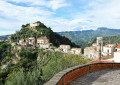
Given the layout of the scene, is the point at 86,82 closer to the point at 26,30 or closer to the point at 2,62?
the point at 2,62

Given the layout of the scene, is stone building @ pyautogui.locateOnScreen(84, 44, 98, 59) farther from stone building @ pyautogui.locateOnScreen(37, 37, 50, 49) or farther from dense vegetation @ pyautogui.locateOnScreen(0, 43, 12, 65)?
dense vegetation @ pyautogui.locateOnScreen(0, 43, 12, 65)

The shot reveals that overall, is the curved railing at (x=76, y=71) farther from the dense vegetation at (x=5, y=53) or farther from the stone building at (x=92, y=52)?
the dense vegetation at (x=5, y=53)

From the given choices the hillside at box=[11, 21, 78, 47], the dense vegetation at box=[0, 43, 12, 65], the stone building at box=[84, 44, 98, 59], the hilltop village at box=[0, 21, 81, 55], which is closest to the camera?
the stone building at box=[84, 44, 98, 59]

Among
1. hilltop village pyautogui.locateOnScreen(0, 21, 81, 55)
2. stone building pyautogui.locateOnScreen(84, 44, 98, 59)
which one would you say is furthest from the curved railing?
hilltop village pyautogui.locateOnScreen(0, 21, 81, 55)

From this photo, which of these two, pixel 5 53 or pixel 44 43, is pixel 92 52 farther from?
pixel 5 53

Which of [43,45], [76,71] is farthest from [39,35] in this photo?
[76,71]

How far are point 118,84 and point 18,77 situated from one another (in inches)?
459

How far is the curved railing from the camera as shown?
14.0 ft

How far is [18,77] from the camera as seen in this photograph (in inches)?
545

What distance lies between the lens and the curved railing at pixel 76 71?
168 inches

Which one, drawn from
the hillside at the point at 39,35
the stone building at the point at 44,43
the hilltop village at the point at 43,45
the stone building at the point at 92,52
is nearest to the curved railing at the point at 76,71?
the stone building at the point at 92,52

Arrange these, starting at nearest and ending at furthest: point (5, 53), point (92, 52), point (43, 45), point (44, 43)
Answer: point (92, 52) < point (5, 53) < point (43, 45) < point (44, 43)

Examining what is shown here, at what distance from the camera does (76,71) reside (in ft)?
19.4

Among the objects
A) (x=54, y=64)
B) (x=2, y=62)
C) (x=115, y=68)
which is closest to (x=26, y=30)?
(x=2, y=62)
